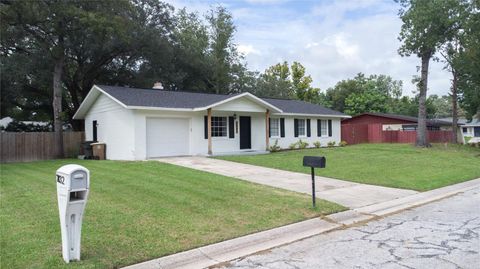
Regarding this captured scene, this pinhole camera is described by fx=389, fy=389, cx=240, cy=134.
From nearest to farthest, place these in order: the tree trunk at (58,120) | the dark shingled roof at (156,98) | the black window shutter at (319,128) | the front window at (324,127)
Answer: the dark shingled roof at (156,98), the tree trunk at (58,120), the black window shutter at (319,128), the front window at (324,127)

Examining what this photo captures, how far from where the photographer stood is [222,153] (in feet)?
66.7

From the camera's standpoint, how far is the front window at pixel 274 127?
24.3 m

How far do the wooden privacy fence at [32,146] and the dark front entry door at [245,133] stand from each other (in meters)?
9.24

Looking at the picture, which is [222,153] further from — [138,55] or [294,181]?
[138,55]

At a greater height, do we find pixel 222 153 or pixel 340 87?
pixel 340 87

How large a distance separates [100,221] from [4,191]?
4.35 meters

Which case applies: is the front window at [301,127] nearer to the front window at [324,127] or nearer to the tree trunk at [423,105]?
the front window at [324,127]

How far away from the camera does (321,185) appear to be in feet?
36.0

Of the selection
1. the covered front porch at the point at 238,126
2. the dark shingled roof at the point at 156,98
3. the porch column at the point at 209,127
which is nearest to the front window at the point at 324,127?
the covered front porch at the point at 238,126

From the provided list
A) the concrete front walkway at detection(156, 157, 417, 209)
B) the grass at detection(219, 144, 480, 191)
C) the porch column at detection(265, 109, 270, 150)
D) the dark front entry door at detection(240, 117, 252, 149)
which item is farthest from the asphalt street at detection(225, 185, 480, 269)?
the porch column at detection(265, 109, 270, 150)

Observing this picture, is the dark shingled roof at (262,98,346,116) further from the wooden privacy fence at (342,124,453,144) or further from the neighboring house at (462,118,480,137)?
the neighboring house at (462,118,480,137)

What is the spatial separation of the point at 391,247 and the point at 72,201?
4.23 m

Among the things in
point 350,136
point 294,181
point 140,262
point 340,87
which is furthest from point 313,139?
point 340,87

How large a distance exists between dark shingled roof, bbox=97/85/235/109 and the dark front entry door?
6.96 feet
